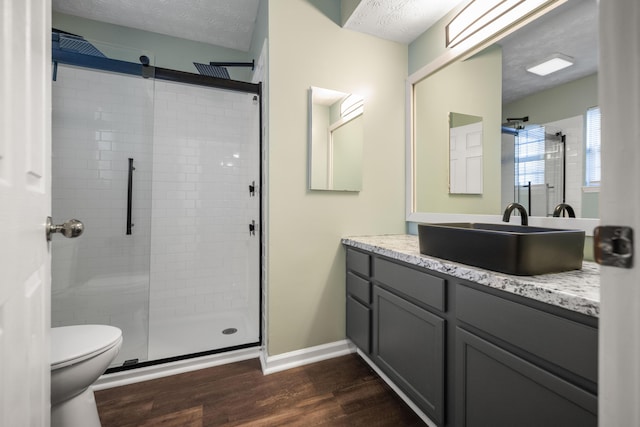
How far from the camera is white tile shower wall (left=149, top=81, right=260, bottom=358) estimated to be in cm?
257

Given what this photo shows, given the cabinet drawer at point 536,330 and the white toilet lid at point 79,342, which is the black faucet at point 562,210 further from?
the white toilet lid at point 79,342

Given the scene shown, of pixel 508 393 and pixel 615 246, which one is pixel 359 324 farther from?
pixel 615 246

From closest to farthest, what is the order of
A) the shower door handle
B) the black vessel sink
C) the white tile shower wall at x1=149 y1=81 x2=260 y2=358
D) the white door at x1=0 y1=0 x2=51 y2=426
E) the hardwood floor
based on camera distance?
the white door at x1=0 y1=0 x2=51 y2=426 → the black vessel sink → the hardwood floor → the shower door handle → the white tile shower wall at x1=149 y1=81 x2=260 y2=358

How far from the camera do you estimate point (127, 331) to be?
195 cm

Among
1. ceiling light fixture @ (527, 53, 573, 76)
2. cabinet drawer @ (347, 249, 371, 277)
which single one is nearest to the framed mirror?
cabinet drawer @ (347, 249, 371, 277)

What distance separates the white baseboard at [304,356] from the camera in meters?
1.79

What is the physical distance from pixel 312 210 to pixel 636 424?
1632 millimetres

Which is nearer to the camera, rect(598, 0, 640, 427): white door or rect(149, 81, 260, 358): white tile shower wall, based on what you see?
rect(598, 0, 640, 427): white door

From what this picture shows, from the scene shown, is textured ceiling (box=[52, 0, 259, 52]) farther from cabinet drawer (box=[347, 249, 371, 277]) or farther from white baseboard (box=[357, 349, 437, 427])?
white baseboard (box=[357, 349, 437, 427])

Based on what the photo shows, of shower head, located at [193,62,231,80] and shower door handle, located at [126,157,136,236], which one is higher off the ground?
shower head, located at [193,62,231,80]

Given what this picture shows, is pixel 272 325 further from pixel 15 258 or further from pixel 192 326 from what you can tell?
pixel 15 258

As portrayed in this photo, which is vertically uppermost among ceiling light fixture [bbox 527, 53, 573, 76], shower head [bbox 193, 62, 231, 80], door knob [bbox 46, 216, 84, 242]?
shower head [bbox 193, 62, 231, 80]

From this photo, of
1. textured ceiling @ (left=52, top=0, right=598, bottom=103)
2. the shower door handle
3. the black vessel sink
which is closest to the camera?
the black vessel sink

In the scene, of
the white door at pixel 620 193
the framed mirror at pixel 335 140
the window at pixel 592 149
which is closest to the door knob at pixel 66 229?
the white door at pixel 620 193
